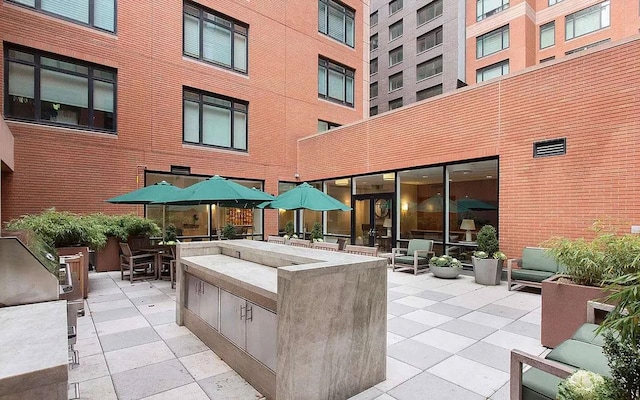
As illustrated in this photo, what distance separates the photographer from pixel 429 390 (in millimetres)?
3299

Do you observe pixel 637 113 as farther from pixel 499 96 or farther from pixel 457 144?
pixel 457 144

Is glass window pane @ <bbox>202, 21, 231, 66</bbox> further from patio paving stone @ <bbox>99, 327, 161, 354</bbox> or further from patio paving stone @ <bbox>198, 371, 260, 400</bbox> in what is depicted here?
patio paving stone @ <bbox>198, 371, 260, 400</bbox>

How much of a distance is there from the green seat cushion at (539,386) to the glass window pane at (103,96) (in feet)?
43.4

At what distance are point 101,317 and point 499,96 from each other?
397 inches

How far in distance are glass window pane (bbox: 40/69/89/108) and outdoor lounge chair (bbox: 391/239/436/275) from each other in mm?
11123

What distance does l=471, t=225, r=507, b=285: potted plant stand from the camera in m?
7.96

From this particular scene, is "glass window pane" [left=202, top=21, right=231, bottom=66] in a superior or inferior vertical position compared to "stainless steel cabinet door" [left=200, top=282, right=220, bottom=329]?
superior

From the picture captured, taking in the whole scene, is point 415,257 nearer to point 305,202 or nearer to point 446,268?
point 446,268

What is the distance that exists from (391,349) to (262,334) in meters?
1.90

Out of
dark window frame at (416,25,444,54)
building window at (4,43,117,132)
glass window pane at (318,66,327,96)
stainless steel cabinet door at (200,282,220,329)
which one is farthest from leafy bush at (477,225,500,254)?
dark window frame at (416,25,444,54)

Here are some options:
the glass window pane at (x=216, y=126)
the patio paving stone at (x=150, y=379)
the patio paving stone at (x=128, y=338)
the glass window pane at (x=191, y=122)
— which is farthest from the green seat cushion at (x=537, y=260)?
the glass window pane at (x=191, y=122)

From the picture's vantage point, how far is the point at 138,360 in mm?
3953

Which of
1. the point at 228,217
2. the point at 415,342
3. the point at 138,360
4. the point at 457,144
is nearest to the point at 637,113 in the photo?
the point at 457,144

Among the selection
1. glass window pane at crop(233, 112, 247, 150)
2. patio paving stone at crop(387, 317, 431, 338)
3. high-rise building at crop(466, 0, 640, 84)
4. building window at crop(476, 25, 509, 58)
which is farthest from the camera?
building window at crop(476, 25, 509, 58)
